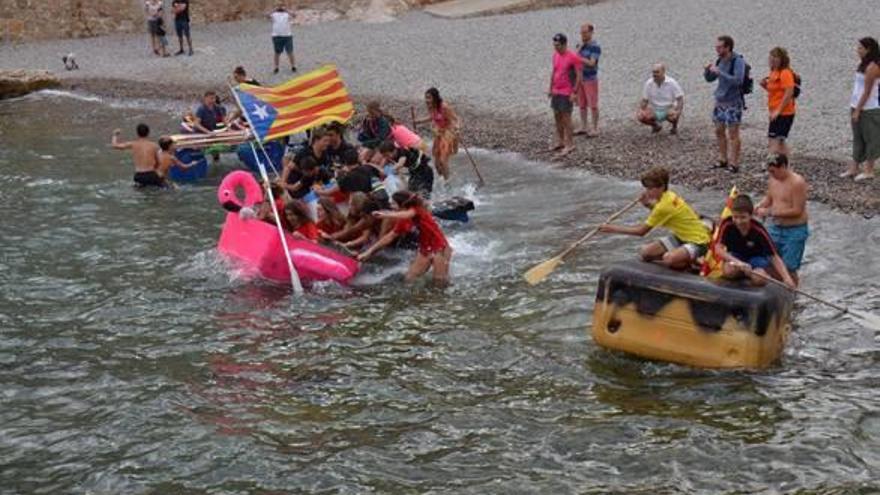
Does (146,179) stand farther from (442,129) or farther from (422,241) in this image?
(422,241)

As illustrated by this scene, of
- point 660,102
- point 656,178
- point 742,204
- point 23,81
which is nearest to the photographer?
point 742,204

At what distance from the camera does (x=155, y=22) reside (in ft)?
105

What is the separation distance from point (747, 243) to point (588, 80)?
1001 cm

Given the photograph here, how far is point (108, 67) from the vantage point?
32.1 m

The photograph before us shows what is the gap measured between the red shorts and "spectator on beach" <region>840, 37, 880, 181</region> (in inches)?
215

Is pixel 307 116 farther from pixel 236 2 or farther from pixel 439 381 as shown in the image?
pixel 236 2

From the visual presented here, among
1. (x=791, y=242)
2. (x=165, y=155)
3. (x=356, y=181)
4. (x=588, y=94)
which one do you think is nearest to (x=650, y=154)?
(x=588, y=94)

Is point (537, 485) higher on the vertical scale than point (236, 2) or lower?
lower

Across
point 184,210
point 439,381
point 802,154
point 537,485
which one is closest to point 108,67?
point 184,210

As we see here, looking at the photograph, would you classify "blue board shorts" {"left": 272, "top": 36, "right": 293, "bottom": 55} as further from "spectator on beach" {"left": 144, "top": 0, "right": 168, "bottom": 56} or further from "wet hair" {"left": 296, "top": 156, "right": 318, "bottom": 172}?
"wet hair" {"left": 296, "top": 156, "right": 318, "bottom": 172}

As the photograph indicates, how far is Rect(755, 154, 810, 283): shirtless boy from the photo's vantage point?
10641 mm

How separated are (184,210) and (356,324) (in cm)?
653

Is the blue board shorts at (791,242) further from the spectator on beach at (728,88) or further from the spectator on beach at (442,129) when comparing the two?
the spectator on beach at (442,129)

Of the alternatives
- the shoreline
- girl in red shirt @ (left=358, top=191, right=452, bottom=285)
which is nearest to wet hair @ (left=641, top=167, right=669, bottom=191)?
girl in red shirt @ (left=358, top=191, right=452, bottom=285)
